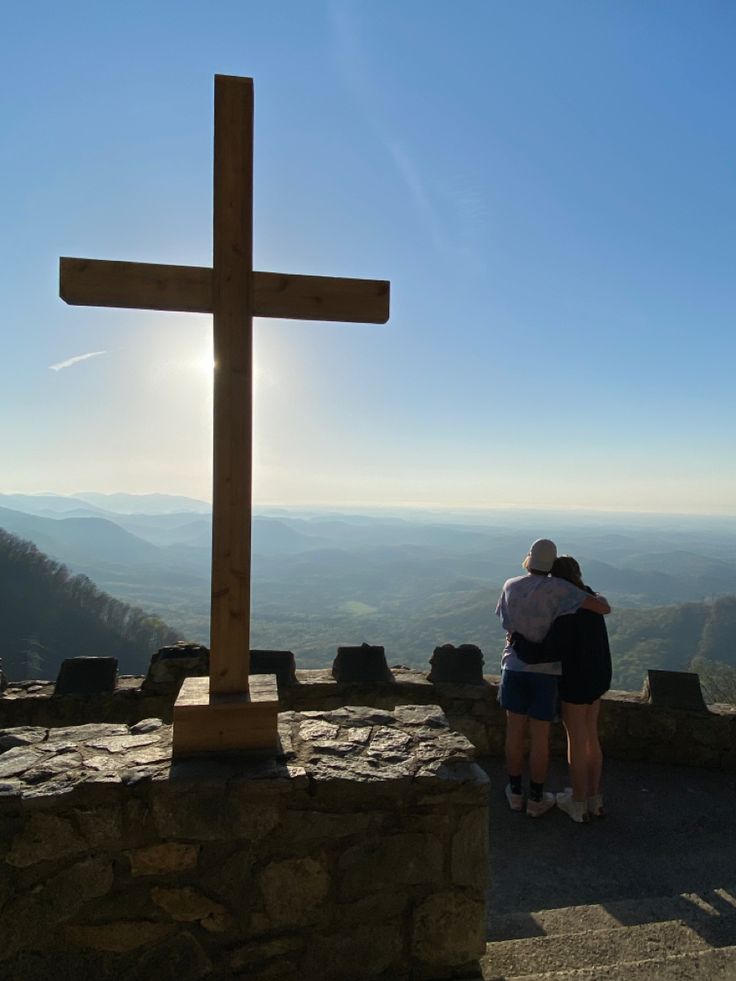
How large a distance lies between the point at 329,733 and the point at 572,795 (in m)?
2.32

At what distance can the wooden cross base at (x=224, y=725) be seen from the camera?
2.24 m

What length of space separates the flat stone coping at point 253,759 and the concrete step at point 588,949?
771mm

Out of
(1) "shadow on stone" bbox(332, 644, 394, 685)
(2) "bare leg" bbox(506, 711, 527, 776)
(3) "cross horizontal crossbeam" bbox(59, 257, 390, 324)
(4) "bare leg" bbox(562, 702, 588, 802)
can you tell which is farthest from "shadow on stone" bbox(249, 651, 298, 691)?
(3) "cross horizontal crossbeam" bbox(59, 257, 390, 324)

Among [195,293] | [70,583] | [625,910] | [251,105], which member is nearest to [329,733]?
[625,910]

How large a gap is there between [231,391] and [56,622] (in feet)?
130

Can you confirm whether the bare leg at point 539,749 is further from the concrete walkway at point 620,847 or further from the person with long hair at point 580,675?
the concrete walkway at point 620,847

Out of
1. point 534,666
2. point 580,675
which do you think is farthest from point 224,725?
point 580,675

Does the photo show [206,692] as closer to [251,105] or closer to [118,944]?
[118,944]

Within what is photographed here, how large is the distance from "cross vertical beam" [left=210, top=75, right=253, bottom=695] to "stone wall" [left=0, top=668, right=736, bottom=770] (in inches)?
100

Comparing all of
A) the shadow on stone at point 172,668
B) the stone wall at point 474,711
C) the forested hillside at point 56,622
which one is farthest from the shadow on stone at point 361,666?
the forested hillside at point 56,622

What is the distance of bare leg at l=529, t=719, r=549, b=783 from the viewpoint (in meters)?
3.86

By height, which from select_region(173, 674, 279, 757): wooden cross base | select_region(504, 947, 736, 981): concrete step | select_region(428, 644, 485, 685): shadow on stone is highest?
select_region(173, 674, 279, 757): wooden cross base

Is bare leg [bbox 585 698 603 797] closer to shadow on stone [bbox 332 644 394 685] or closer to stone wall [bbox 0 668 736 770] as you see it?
stone wall [bbox 0 668 736 770]

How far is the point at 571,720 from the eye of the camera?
12.6 ft
